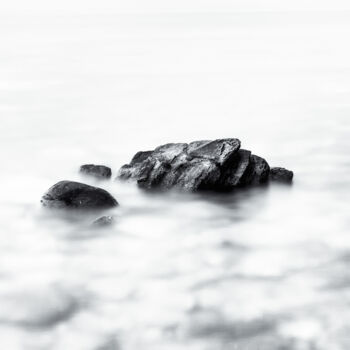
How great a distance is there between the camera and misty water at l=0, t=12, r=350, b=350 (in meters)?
6.73

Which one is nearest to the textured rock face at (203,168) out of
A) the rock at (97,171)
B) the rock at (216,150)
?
the rock at (216,150)

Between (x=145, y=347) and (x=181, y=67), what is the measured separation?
2216 cm

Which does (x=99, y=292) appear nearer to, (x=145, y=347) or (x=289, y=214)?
(x=145, y=347)

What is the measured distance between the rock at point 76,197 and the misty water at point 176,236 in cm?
19

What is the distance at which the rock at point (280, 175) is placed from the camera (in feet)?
36.4

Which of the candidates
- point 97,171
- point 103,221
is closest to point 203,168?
point 103,221

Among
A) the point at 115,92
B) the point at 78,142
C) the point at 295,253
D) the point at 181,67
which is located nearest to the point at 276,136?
the point at 78,142

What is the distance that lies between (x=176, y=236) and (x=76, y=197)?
5.15 feet

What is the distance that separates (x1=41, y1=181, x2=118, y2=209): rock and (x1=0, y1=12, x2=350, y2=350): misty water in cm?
19

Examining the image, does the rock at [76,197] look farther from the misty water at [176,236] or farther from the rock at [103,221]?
the rock at [103,221]

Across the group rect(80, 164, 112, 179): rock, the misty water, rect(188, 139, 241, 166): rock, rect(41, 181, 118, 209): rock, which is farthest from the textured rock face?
rect(41, 181, 118, 209): rock

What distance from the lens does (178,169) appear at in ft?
34.7

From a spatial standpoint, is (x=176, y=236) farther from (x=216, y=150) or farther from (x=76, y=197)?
(x=216, y=150)

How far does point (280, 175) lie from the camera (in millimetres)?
11164
